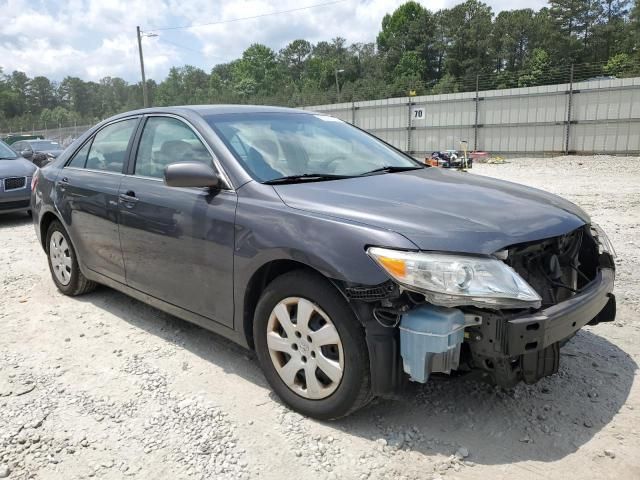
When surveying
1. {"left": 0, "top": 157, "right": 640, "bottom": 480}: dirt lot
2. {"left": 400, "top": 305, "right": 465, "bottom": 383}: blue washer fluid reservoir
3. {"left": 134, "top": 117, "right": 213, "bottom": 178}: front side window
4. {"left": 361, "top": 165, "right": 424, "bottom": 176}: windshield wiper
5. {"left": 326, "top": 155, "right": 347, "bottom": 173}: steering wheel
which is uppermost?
{"left": 134, "top": 117, "right": 213, "bottom": 178}: front side window

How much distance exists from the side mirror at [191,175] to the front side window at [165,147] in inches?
6.9

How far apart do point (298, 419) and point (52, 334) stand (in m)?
2.33

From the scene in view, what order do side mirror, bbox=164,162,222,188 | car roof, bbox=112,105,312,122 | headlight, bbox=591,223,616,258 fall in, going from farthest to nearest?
car roof, bbox=112,105,312,122 → headlight, bbox=591,223,616,258 → side mirror, bbox=164,162,222,188

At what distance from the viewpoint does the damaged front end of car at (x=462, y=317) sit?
232 centimetres

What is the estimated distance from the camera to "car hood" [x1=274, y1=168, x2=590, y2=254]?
243 centimetres

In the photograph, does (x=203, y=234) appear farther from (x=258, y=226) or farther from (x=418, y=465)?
(x=418, y=465)

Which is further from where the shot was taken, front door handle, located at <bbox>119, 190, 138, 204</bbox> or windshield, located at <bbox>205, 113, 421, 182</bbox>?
front door handle, located at <bbox>119, 190, 138, 204</bbox>

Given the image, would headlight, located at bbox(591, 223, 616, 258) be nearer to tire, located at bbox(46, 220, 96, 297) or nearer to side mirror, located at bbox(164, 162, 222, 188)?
side mirror, located at bbox(164, 162, 222, 188)

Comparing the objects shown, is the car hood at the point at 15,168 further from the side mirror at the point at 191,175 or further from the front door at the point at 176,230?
the side mirror at the point at 191,175

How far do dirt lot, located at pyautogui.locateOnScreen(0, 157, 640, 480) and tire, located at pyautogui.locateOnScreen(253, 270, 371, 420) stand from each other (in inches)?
6.4

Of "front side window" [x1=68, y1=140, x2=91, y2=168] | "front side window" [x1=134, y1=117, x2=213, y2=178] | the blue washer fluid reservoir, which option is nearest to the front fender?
the blue washer fluid reservoir

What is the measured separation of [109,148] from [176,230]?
4.64 feet

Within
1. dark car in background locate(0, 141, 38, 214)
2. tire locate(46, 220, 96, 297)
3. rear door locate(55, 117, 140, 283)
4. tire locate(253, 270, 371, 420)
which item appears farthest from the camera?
dark car in background locate(0, 141, 38, 214)

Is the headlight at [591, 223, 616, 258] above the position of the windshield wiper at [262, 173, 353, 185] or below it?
below
